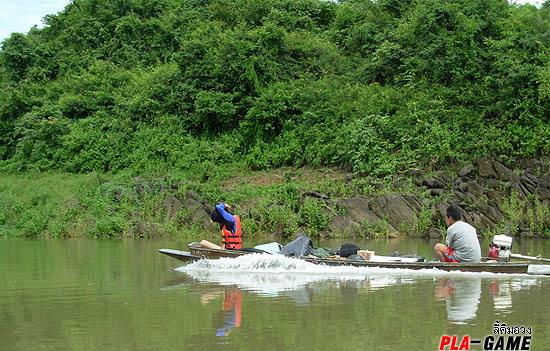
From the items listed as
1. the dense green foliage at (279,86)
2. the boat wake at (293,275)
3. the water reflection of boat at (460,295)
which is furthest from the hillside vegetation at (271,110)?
the water reflection of boat at (460,295)

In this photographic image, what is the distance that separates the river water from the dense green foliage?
12.9 meters

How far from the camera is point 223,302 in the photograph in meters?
10.3

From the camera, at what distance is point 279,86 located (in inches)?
1180

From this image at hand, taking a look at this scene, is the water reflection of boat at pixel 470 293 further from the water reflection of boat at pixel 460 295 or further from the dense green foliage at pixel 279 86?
the dense green foliage at pixel 279 86

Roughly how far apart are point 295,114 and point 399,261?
55.7 feet

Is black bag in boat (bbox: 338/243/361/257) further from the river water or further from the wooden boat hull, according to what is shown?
the river water

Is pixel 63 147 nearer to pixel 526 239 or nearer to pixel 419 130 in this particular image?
pixel 419 130

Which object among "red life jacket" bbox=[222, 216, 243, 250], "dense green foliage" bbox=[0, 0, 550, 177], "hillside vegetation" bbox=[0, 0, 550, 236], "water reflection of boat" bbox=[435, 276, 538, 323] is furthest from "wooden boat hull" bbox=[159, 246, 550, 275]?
"dense green foliage" bbox=[0, 0, 550, 177]

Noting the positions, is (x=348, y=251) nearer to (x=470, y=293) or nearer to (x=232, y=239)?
(x=232, y=239)

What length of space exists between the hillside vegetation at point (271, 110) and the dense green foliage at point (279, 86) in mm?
79

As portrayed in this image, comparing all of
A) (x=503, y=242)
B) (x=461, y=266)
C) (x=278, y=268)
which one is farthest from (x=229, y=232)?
(x=503, y=242)

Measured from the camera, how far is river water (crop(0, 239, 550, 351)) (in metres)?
7.69

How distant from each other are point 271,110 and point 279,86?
138cm

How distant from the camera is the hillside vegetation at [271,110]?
25.0m
